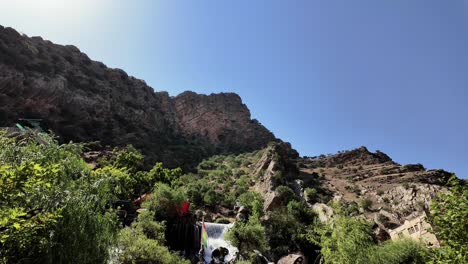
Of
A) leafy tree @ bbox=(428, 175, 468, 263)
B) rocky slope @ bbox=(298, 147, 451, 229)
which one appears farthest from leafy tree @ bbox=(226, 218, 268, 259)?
leafy tree @ bbox=(428, 175, 468, 263)

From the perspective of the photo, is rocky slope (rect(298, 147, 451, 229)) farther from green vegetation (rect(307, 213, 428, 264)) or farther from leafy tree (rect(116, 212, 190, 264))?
leafy tree (rect(116, 212, 190, 264))

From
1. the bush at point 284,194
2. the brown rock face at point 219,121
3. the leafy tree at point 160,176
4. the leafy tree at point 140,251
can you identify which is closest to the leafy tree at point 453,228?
the leafy tree at point 140,251

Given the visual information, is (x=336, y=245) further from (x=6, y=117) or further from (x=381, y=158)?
(x=381, y=158)

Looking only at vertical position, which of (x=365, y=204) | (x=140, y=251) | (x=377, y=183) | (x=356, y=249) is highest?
(x=377, y=183)

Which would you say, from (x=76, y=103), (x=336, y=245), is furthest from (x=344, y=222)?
(x=76, y=103)

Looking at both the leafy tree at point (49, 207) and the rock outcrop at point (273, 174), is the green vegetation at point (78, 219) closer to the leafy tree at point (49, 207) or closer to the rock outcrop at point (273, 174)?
the leafy tree at point (49, 207)

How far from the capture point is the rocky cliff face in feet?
212

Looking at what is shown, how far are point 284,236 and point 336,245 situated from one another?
1636 centimetres

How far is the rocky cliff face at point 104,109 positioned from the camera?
2549 inches

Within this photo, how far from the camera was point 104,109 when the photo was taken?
78.0m

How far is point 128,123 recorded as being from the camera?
271ft

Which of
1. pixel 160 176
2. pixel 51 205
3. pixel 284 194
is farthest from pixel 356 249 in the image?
pixel 160 176

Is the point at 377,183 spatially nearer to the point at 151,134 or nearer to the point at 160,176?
the point at 160,176

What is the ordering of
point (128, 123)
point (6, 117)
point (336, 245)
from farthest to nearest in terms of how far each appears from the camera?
point (128, 123), point (6, 117), point (336, 245)
